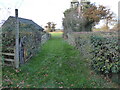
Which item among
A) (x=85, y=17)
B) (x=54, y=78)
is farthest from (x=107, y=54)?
(x=85, y=17)

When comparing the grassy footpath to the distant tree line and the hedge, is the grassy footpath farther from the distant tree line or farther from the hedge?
the distant tree line

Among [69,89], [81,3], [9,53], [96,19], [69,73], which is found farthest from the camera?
[81,3]

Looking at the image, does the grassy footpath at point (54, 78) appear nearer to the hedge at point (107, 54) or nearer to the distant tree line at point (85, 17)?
the hedge at point (107, 54)

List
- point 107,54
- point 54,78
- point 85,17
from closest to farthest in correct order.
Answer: point 107,54 < point 54,78 < point 85,17

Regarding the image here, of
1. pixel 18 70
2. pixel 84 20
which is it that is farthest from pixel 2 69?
pixel 84 20

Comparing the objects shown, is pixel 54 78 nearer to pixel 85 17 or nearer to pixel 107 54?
pixel 107 54

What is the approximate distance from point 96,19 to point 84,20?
1.78 m

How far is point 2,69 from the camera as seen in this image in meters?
4.13

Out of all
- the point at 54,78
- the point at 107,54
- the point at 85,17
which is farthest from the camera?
the point at 85,17

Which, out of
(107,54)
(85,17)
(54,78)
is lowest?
(54,78)

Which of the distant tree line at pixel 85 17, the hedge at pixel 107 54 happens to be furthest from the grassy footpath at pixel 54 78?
the distant tree line at pixel 85 17

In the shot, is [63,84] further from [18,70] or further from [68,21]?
[68,21]

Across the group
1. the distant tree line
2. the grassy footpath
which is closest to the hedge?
the grassy footpath

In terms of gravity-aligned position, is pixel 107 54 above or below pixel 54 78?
above
